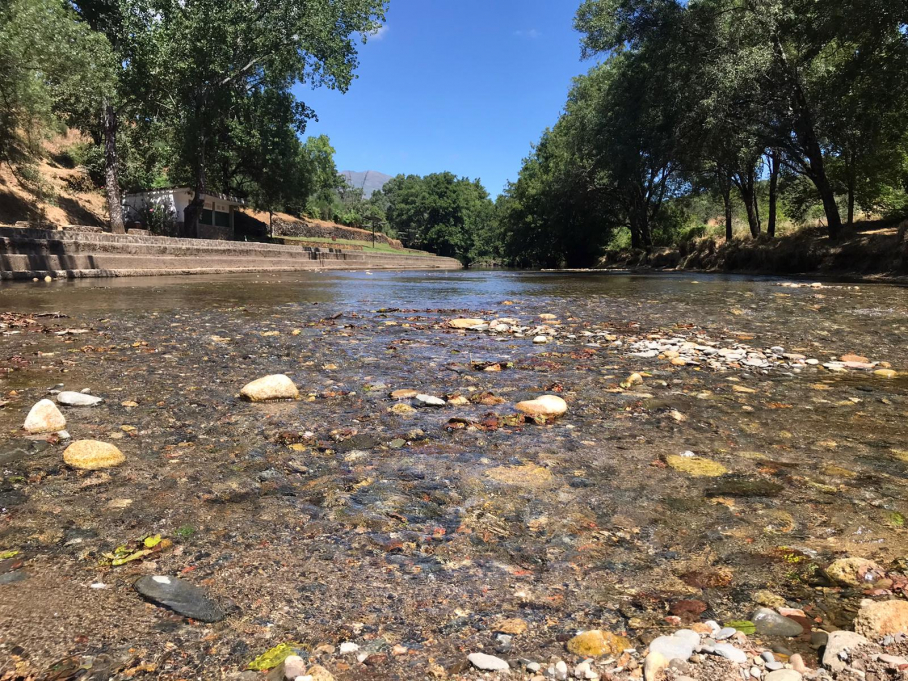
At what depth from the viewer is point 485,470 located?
256 centimetres

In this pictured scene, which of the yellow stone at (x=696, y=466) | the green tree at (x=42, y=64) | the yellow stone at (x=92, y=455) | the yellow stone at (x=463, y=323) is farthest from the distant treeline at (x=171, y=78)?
the yellow stone at (x=696, y=466)

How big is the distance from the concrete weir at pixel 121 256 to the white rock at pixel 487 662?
19.5 metres

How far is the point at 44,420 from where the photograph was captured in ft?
9.58

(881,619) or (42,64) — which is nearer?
(881,619)

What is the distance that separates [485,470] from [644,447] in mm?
937

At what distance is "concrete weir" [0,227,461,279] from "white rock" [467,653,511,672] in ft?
64.1

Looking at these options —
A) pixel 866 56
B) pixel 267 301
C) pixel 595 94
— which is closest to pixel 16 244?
pixel 267 301

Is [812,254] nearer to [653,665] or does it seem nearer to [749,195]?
[749,195]

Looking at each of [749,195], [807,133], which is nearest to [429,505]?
[807,133]

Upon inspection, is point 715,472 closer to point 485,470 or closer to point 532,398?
point 485,470

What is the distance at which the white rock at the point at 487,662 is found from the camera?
132 cm

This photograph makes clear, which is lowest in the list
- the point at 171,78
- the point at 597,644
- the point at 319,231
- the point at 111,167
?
the point at 597,644

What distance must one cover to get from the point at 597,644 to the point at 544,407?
2079 millimetres

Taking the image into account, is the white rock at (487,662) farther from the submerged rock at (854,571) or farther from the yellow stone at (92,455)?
the yellow stone at (92,455)
